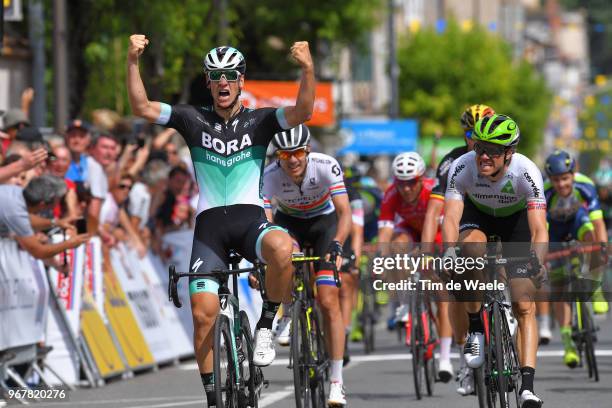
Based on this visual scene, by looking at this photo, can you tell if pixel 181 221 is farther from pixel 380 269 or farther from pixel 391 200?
pixel 380 269

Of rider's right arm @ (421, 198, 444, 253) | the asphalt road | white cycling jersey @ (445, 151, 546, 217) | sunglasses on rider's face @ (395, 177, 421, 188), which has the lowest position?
the asphalt road

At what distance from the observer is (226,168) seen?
31.9ft

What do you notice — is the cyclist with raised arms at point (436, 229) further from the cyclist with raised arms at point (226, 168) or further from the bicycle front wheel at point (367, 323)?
the bicycle front wheel at point (367, 323)

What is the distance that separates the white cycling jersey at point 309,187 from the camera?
12.6 metres

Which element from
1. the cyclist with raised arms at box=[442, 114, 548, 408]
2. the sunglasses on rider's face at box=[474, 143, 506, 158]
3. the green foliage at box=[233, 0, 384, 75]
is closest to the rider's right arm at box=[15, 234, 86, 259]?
the cyclist with raised arms at box=[442, 114, 548, 408]

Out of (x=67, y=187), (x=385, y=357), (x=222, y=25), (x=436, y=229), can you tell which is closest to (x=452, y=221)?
(x=436, y=229)

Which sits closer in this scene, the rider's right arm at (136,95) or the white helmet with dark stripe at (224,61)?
the rider's right arm at (136,95)

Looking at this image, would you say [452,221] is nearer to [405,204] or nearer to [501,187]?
[501,187]

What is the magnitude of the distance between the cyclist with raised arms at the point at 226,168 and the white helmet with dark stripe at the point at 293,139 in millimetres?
2208

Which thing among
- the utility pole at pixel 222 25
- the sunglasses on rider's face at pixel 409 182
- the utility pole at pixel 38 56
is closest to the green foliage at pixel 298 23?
the utility pole at pixel 222 25

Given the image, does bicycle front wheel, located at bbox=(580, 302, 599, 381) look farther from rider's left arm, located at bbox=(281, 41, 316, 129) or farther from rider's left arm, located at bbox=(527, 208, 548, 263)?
rider's left arm, located at bbox=(281, 41, 316, 129)

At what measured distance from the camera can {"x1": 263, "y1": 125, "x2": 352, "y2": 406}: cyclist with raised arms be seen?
12.0 metres

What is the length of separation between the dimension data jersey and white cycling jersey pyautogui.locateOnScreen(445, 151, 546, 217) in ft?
4.47

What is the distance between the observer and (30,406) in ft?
41.5
